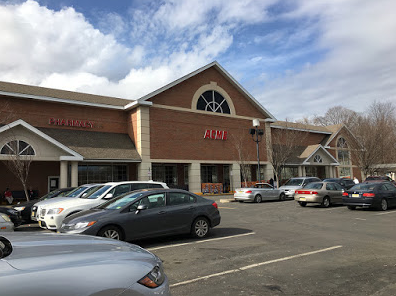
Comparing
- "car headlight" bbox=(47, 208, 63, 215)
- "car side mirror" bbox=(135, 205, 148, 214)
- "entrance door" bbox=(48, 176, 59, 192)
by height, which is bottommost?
"car headlight" bbox=(47, 208, 63, 215)

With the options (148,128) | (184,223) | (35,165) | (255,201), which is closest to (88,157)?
(35,165)

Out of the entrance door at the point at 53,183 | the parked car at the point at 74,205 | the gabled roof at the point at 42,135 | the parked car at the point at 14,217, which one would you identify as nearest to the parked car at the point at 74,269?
the parked car at the point at 74,205

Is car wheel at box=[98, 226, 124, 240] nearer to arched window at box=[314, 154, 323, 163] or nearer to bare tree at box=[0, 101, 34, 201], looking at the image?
bare tree at box=[0, 101, 34, 201]

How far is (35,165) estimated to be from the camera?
22688 mm

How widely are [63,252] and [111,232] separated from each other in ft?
17.1

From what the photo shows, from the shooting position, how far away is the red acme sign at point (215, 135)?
29.8 m

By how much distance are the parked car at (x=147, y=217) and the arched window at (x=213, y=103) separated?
21.6 m

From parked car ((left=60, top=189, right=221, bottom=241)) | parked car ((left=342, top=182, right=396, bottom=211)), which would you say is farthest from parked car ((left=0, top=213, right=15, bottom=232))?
parked car ((left=342, top=182, right=396, bottom=211))

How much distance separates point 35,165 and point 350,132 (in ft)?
116

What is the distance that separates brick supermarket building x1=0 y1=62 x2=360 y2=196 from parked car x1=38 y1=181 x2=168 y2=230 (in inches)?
415

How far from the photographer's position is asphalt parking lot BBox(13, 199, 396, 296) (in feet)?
15.5

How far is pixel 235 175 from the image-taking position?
31.5 m

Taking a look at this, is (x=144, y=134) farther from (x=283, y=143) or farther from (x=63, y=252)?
(x=63, y=252)

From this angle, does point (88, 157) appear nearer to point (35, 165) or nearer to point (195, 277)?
point (35, 165)
